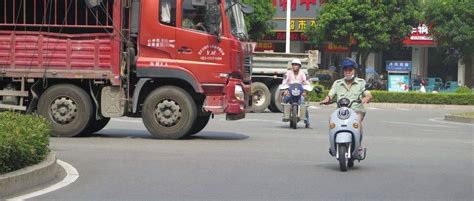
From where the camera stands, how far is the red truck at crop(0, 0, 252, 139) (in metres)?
13.1

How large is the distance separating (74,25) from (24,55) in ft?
3.37

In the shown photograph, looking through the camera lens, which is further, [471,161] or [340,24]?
[340,24]

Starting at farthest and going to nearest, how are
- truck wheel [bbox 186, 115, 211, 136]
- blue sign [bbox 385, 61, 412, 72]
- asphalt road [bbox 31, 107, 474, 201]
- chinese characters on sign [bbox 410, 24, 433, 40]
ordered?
chinese characters on sign [bbox 410, 24, 433, 40] < blue sign [bbox 385, 61, 412, 72] < truck wheel [bbox 186, 115, 211, 136] < asphalt road [bbox 31, 107, 474, 201]

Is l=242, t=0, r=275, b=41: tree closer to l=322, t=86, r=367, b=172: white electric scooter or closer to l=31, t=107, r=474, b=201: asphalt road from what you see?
l=31, t=107, r=474, b=201: asphalt road

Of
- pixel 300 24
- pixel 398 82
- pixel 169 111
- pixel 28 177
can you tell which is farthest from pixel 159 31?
pixel 300 24

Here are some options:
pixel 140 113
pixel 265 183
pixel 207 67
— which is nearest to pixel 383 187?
pixel 265 183

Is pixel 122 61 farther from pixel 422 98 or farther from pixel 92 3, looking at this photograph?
pixel 422 98

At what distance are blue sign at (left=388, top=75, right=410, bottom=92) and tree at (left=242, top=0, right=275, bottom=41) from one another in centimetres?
765

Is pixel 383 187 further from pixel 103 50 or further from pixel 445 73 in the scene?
pixel 445 73

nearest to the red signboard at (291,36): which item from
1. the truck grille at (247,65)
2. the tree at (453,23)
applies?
the tree at (453,23)

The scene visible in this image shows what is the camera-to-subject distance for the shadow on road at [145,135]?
14.1 m

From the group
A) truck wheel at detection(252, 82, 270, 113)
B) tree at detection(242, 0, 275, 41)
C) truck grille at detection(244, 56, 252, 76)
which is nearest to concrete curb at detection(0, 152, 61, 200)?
truck grille at detection(244, 56, 252, 76)

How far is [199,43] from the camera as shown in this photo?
13117 mm

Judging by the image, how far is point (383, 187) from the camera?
8500 mm
